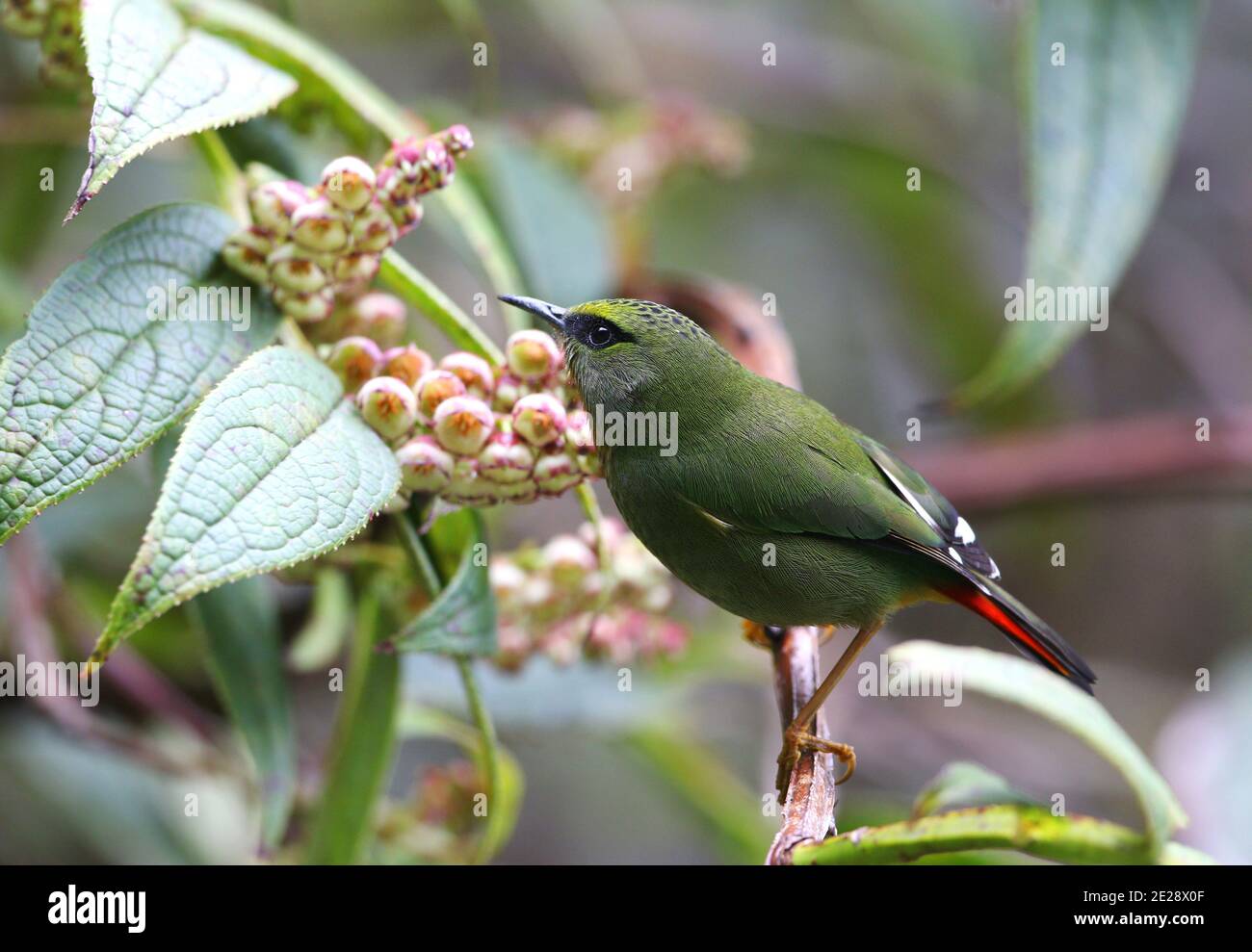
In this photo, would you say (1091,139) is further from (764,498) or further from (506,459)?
(506,459)

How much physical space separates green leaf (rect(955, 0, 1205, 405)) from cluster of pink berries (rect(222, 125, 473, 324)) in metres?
1.08

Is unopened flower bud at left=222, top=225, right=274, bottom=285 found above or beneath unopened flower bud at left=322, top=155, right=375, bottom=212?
beneath

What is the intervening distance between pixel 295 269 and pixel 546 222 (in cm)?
102

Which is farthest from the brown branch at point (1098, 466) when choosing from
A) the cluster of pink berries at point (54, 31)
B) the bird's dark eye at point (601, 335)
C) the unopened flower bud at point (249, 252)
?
the cluster of pink berries at point (54, 31)

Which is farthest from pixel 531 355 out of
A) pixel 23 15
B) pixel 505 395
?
pixel 23 15

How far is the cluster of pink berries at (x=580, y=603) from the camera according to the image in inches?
76.3

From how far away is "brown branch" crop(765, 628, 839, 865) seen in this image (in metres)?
1.42

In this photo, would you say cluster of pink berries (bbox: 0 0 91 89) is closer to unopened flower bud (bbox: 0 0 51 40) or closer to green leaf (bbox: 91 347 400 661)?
unopened flower bud (bbox: 0 0 51 40)

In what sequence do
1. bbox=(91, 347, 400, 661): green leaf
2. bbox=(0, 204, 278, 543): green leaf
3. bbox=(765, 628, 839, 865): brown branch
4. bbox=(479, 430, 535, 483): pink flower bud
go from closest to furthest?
bbox=(91, 347, 400, 661): green leaf
bbox=(0, 204, 278, 543): green leaf
bbox=(765, 628, 839, 865): brown branch
bbox=(479, 430, 535, 483): pink flower bud

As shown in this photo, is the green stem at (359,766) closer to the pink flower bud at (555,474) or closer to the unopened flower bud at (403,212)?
the pink flower bud at (555,474)

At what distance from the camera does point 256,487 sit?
1.29 metres

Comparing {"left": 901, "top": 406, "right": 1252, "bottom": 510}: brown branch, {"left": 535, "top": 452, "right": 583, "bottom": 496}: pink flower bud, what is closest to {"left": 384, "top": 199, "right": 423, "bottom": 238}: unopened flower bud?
{"left": 535, "top": 452, "right": 583, "bottom": 496}: pink flower bud

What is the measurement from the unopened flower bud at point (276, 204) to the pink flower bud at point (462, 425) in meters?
0.34
